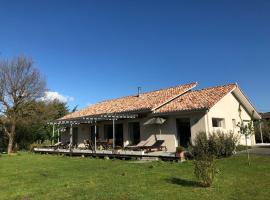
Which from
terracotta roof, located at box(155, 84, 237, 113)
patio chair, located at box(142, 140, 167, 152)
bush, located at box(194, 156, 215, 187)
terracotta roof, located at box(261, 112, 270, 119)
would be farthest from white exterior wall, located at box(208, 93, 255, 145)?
terracotta roof, located at box(261, 112, 270, 119)

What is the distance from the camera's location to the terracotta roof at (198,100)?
20320 mm

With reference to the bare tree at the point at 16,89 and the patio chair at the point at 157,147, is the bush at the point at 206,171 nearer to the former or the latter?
the patio chair at the point at 157,147

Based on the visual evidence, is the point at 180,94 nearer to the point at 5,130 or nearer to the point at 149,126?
the point at 149,126

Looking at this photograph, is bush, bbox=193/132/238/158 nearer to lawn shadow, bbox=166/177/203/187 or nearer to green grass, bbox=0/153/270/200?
green grass, bbox=0/153/270/200

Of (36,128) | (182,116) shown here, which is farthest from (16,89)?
(182,116)

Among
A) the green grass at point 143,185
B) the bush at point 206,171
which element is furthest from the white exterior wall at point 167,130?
the bush at point 206,171

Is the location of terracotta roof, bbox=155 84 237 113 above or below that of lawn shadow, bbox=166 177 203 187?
above

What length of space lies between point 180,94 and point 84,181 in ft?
51.6

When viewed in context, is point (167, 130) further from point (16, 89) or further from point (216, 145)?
point (16, 89)

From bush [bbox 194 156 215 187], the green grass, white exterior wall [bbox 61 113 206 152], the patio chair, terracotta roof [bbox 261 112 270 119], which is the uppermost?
terracotta roof [bbox 261 112 270 119]

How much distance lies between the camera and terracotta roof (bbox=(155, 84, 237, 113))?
2032cm

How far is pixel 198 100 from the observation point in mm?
21969

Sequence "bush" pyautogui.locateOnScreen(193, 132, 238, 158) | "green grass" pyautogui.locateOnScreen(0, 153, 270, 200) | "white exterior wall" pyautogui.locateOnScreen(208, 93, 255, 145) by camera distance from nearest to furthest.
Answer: "green grass" pyautogui.locateOnScreen(0, 153, 270, 200), "bush" pyautogui.locateOnScreen(193, 132, 238, 158), "white exterior wall" pyautogui.locateOnScreen(208, 93, 255, 145)

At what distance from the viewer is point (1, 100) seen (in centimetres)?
3133
